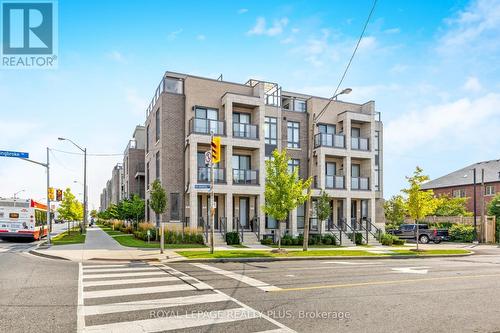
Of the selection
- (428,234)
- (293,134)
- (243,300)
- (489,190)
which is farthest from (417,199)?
(489,190)

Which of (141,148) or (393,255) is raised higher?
(141,148)

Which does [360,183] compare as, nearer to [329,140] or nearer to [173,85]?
[329,140]

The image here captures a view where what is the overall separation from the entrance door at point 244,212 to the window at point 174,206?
4.53 meters

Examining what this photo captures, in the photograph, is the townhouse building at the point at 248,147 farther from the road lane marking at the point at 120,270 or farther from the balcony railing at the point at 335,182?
the road lane marking at the point at 120,270

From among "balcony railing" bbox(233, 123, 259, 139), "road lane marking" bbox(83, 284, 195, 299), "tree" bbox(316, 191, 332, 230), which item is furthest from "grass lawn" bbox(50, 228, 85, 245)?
"road lane marking" bbox(83, 284, 195, 299)

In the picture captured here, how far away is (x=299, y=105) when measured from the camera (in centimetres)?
3206

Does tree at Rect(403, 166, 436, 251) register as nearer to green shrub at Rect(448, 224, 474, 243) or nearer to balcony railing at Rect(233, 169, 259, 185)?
balcony railing at Rect(233, 169, 259, 185)

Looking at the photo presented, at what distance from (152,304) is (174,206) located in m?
19.1

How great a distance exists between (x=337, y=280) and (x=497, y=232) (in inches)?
1259

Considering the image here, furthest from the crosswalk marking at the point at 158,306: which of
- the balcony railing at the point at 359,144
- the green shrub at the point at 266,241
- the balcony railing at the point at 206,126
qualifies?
the balcony railing at the point at 359,144

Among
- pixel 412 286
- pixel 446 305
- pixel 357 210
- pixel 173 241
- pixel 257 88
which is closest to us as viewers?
pixel 446 305

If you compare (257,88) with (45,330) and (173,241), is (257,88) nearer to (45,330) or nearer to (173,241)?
(173,241)

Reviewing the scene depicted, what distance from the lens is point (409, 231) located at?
37.3 m

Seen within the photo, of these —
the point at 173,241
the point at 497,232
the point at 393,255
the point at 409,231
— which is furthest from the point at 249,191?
the point at 497,232
